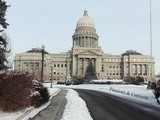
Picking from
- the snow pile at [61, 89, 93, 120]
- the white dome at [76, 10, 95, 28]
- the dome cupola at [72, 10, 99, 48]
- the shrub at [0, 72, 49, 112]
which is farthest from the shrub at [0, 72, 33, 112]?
the white dome at [76, 10, 95, 28]

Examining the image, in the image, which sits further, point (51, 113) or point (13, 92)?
point (51, 113)

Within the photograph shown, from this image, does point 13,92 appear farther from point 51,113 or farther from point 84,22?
point 84,22

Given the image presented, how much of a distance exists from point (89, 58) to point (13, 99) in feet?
585

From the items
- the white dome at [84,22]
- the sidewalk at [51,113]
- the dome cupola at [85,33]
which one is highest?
the white dome at [84,22]

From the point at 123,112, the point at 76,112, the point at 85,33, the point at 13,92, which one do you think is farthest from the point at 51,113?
the point at 85,33

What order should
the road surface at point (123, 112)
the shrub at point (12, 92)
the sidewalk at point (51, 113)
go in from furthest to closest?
the road surface at point (123, 112)
the sidewalk at point (51, 113)
the shrub at point (12, 92)

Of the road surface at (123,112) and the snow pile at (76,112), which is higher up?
the snow pile at (76,112)

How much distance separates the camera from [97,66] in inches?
7633

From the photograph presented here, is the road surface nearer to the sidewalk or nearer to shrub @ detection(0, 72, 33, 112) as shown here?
the sidewalk

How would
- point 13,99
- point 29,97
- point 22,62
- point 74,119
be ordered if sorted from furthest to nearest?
point 22,62, point 29,97, point 13,99, point 74,119

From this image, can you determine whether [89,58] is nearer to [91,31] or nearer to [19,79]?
[91,31]

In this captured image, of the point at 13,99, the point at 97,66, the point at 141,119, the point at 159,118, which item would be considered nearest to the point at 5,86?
the point at 13,99

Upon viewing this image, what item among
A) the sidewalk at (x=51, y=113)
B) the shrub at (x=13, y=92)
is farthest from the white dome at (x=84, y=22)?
the shrub at (x=13, y=92)

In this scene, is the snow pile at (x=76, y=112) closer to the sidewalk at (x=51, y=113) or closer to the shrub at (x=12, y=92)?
the sidewalk at (x=51, y=113)
